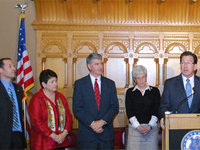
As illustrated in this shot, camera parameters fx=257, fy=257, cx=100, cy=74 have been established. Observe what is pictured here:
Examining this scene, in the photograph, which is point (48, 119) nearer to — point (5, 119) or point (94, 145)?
point (5, 119)

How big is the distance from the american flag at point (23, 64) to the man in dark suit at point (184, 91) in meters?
1.98

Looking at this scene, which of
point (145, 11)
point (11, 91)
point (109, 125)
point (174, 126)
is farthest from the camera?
point (145, 11)

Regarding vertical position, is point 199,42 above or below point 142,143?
above

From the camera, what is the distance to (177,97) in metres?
2.73

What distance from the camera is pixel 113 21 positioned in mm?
4094

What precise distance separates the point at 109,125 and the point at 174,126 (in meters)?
1.02

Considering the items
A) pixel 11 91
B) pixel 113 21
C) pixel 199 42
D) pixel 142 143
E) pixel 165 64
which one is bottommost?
pixel 142 143

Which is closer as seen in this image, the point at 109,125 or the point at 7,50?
the point at 109,125

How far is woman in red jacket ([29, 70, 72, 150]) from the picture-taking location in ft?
9.31

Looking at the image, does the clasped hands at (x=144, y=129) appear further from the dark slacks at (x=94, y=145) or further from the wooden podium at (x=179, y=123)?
the wooden podium at (x=179, y=123)

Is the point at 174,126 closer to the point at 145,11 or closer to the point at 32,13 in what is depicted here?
the point at 145,11

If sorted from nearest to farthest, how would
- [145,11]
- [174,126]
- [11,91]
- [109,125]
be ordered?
[174,126] < [11,91] < [109,125] < [145,11]

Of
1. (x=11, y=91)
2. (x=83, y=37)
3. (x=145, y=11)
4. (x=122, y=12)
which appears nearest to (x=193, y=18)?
(x=145, y=11)

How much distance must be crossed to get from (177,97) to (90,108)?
0.99 m
